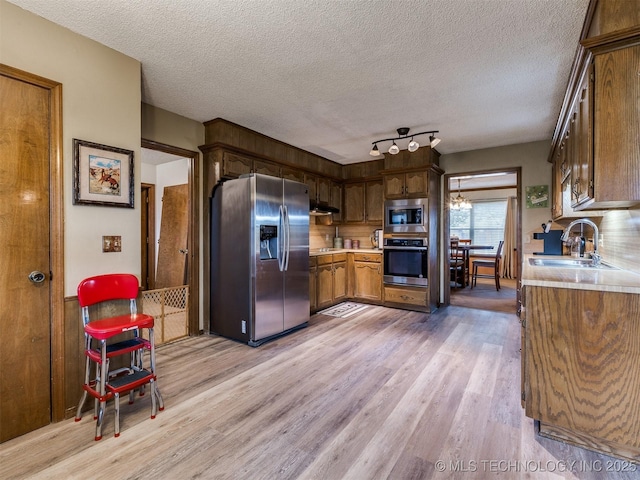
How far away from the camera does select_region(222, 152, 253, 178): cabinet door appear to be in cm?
359

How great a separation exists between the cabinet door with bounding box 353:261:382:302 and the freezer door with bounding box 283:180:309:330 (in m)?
1.53

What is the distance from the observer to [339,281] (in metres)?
5.11

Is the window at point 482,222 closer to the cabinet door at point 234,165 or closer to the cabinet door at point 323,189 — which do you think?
the cabinet door at point 323,189

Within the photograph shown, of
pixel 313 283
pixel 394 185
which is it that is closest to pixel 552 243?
pixel 394 185

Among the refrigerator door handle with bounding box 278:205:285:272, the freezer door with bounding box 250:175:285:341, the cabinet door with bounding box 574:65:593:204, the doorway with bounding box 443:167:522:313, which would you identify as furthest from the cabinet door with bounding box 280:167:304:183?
the doorway with bounding box 443:167:522:313

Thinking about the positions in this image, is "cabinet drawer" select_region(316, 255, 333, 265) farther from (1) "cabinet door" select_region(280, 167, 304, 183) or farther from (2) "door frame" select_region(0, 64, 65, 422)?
(2) "door frame" select_region(0, 64, 65, 422)

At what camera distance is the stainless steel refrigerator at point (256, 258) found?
3.29 m

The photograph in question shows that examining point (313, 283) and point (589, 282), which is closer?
point (589, 282)

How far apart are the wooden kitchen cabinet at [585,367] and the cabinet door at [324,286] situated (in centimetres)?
300

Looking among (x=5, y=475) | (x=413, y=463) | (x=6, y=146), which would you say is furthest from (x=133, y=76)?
(x=413, y=463)

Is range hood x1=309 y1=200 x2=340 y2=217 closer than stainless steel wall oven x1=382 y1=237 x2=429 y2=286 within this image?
No

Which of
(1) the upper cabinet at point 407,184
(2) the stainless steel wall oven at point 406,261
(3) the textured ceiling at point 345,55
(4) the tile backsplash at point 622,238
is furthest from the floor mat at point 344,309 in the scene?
(4) the tile backsplash at point 622,238

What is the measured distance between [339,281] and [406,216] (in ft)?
4.91

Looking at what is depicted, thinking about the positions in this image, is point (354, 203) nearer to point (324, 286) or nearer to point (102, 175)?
point (324, 286)
